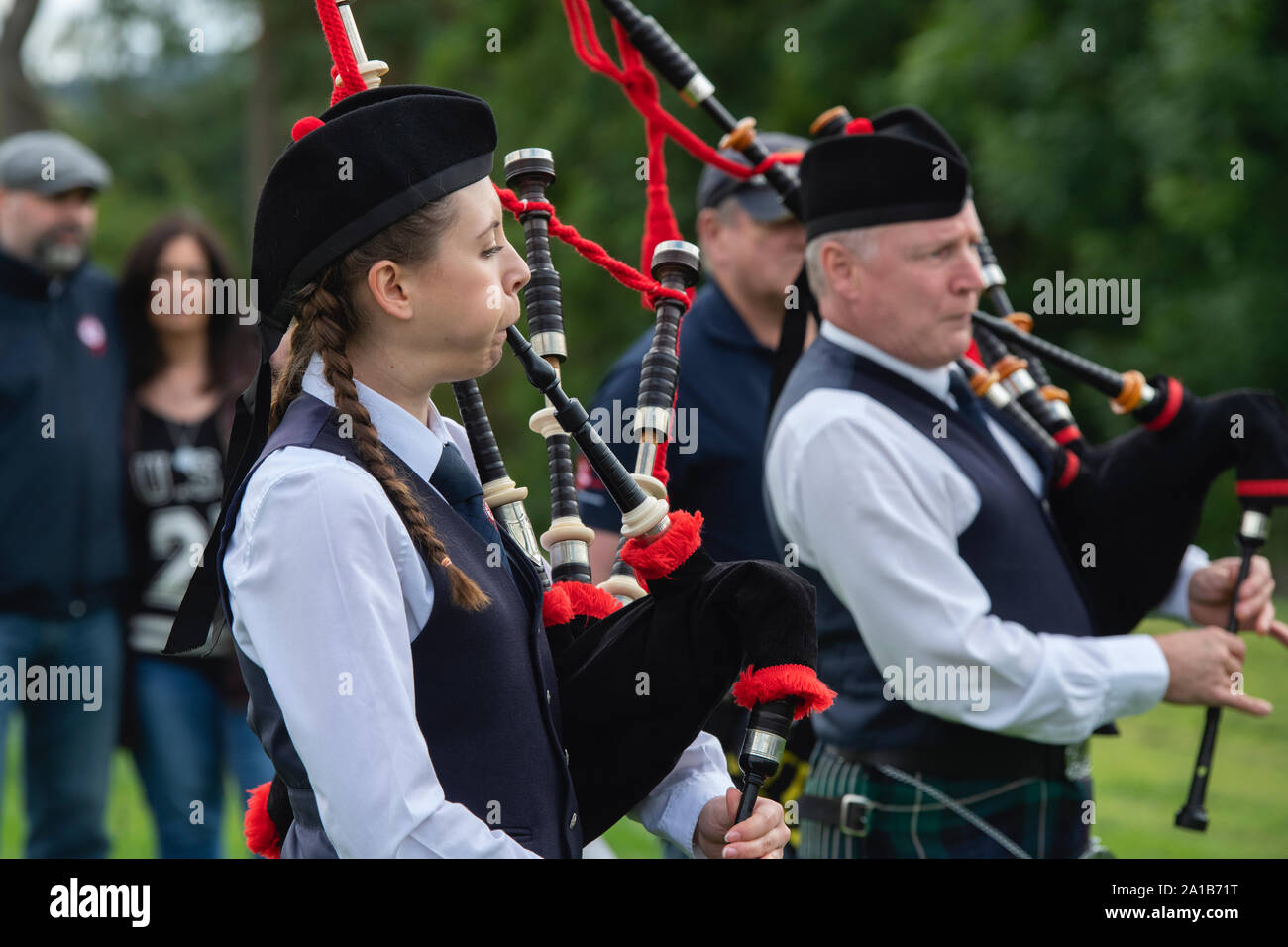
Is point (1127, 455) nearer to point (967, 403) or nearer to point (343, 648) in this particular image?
point (967, 403)

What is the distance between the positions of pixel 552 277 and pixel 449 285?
325mm

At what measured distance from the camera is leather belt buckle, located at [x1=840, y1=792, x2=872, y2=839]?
9.19 feet

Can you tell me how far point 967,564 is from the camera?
107 inches

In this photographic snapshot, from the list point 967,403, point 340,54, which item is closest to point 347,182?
point 340,54

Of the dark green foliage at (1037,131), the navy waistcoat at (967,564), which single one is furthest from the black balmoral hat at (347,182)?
the dark green foliage at (1037,131)

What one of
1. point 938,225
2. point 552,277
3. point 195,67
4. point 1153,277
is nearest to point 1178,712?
point 1153,277

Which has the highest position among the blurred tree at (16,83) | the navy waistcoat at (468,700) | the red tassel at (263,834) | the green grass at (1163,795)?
the blurred tree at (16,83)

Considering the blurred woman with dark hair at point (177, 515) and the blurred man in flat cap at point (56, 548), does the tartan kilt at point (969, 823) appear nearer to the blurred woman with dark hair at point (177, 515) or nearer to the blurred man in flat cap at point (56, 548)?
the blurred woman with dark hair at point (177, 515)

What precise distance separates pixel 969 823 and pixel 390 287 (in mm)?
1637

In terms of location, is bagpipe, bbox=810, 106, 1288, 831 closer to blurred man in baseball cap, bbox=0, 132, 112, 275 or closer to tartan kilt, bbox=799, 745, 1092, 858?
tartan kilt, bbox=799, 745, 1092, 858

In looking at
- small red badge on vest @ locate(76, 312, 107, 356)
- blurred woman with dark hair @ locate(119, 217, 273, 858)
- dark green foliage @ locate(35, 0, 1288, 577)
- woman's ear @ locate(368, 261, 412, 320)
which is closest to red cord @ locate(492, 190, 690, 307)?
woman's ear @ locate(368, 261, 412, 320)

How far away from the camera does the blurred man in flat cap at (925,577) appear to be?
8.59ft

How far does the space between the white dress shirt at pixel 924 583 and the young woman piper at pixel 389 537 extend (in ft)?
3.10
